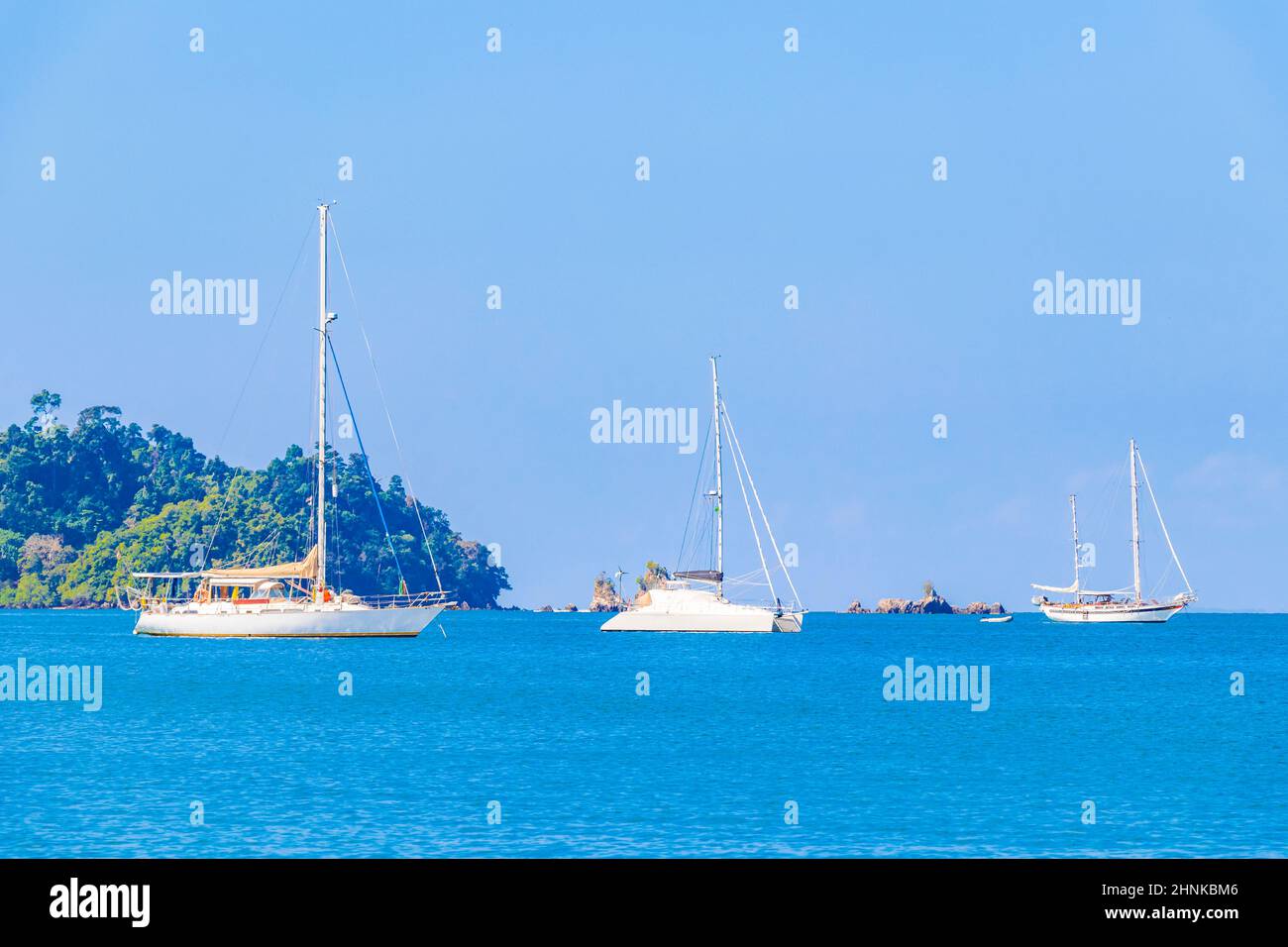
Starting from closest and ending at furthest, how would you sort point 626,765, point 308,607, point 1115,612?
point 626,765, point 308,607, point 1115,612

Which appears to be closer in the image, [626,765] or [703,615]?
[626,765]

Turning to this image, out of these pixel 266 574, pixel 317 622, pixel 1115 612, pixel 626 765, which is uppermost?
pixel 266 574

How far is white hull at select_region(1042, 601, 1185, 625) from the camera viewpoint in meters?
166

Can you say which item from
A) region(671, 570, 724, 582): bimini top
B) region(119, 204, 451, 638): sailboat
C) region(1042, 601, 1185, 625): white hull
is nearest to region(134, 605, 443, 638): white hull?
region(119, 204, 451, 638): sailboat

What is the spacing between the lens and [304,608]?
82.1 meters

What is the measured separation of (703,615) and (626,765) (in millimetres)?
73706

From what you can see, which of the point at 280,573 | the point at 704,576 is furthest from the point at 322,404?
the point at 704,576

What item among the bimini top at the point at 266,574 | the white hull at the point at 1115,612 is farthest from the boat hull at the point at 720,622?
the white hull at the point at 1115,612

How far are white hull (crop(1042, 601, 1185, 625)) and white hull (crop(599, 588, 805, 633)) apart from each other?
63.1m

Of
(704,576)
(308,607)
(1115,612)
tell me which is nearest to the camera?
(308,607)

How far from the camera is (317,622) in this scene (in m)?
82.5

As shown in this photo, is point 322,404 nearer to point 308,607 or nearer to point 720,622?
point 308,607

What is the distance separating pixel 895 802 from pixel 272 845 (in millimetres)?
13892

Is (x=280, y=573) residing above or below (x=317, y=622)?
above
